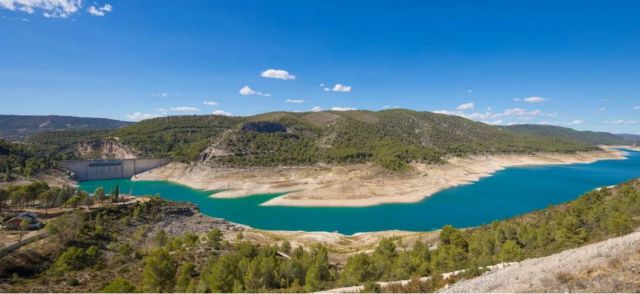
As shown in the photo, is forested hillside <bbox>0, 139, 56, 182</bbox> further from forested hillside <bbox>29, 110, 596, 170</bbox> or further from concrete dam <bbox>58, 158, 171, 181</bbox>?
forested hillside <bbox>29, 110, 596, 170</bbox>

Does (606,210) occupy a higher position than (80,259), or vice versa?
(606,210)

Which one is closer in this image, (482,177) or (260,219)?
(260,219)

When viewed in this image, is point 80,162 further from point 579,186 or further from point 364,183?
point 579,186

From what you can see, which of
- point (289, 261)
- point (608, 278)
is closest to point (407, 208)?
point (289, 261)

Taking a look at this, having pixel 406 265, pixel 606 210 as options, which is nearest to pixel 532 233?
pixel 606 210

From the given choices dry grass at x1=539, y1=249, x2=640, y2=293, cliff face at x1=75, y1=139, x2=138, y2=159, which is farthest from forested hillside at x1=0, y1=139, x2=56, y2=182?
dry grass at x1=539, y1=249, x2=640, y2=293

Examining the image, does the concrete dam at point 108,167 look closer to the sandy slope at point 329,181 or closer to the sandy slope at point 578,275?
the sandy slope at point 329,181
